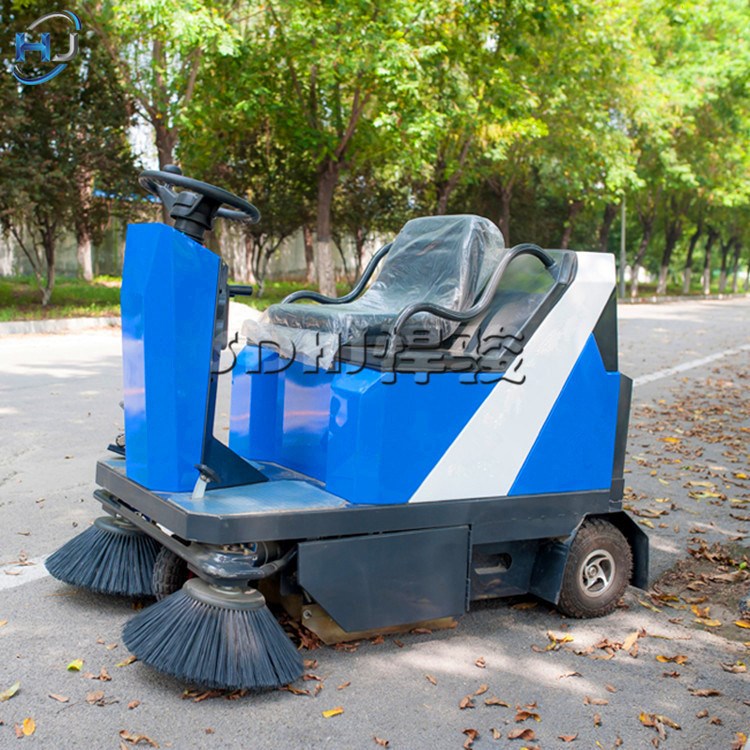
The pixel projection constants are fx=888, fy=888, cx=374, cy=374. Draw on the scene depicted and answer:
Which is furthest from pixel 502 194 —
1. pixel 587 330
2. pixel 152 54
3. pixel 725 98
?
pixel 587 330

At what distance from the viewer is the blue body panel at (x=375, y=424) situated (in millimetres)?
3359

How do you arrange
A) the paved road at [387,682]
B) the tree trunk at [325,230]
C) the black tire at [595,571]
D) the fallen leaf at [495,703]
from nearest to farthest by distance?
the paved road at [387,682], the fallen leaf at [495,703], the black tire at [595,571], the tree trunk at [325,230]

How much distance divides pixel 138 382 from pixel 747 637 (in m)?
2.84

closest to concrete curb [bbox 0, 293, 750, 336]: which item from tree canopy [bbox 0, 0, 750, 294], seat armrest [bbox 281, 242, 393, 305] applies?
tree canopy [bbox 0, 0, 750, 294]

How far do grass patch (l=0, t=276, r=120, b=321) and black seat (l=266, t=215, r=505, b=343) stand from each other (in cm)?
1382

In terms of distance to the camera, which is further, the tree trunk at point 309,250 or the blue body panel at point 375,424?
the tree trunk at point 309,250

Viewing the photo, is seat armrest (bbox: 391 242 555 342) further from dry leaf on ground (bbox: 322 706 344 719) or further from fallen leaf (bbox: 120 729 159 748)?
fallen leaf (bbox: 120 729 159 748)

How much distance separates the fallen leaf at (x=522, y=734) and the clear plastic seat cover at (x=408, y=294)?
1530 mm

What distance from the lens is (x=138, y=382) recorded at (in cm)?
339

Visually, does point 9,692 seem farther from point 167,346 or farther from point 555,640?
point 555,640

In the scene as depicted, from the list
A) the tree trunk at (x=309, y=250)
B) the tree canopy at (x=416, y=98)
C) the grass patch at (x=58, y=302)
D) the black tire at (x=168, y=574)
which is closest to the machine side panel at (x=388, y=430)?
the black tire at (x=168, y=574)

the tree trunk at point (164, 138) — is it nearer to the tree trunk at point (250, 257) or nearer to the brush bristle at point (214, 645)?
the tree trunk at point (250, 257)

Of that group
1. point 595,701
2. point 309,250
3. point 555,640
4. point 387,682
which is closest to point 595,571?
point 555,640

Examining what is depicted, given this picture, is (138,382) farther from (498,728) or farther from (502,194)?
(502,194)
